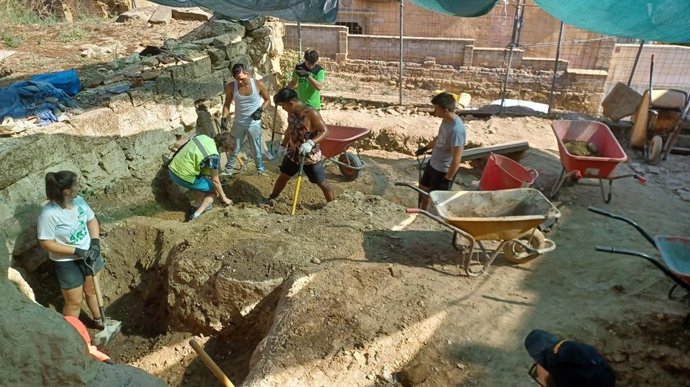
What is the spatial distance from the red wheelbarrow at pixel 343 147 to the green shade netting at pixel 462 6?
1967 millimetres

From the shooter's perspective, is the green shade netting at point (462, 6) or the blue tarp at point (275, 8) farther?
the blue tarp at point (275, 8)

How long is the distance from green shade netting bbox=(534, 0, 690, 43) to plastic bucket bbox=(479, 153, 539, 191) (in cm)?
161

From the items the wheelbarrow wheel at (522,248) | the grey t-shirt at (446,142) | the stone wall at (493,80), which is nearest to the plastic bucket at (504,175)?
the grey t-shirt at (446,142)

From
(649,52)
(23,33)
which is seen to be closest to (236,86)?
(23,33)

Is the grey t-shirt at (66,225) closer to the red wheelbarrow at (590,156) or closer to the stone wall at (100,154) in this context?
the stone wall at (100,154)

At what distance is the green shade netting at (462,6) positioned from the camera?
4.94 meters

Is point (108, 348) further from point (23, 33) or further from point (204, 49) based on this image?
point (23, 33)

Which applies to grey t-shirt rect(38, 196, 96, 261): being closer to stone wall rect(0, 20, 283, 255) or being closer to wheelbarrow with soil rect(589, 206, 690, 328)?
stone wall rect(0, 20, 283, 255)

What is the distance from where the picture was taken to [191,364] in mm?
4438

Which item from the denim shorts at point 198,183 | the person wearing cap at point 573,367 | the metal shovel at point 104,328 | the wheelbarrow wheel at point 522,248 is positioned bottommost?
the metal shovel at point 104,328

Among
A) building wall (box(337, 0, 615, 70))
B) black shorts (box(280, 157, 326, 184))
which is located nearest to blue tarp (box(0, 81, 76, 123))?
black shorts (box(280, 157, 326, 184))

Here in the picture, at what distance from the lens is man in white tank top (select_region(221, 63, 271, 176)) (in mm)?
6078

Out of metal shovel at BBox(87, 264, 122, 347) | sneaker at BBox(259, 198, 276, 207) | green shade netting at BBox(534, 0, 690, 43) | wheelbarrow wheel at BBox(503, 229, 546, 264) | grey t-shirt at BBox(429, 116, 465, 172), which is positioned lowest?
metal shovel at BBox(87, 264, 122, 347)

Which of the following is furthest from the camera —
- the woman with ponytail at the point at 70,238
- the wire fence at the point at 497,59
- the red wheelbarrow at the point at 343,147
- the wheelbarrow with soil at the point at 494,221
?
A: the wire fence at the point at 497,59
